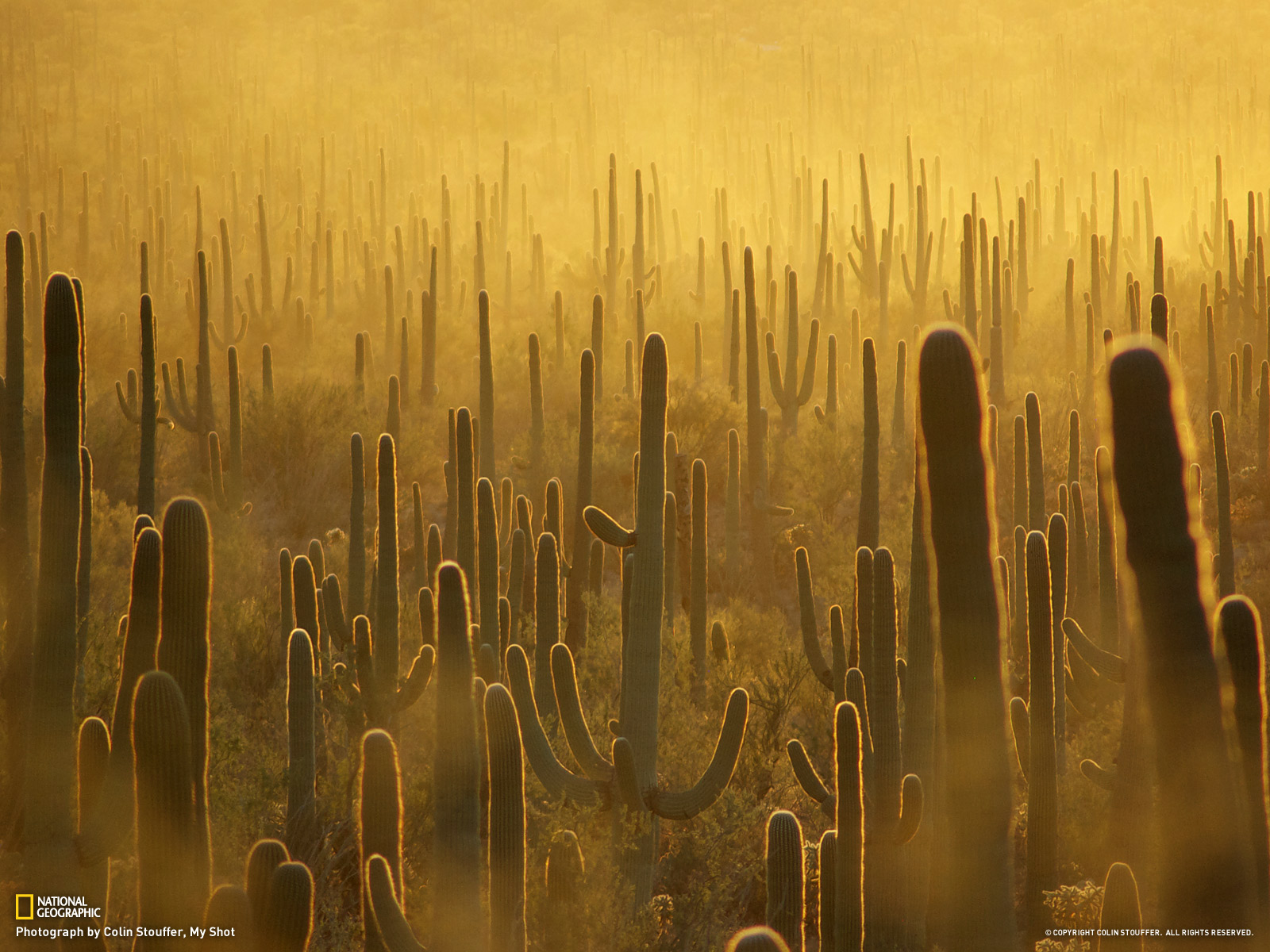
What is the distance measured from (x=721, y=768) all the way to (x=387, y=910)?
237 cm

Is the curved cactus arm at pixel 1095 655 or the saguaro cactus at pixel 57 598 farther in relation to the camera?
Result: the curved cactus arm at pixel 1095 655

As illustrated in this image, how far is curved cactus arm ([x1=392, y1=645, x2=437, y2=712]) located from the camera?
7.46m

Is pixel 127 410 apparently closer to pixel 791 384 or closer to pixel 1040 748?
pixel 791 384

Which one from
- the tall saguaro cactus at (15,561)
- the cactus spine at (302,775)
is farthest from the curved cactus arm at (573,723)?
the tall saguaro cactus at (15,561)

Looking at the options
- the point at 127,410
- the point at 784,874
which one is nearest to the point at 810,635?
the point at 784,874

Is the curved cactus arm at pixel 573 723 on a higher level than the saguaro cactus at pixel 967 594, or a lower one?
lower

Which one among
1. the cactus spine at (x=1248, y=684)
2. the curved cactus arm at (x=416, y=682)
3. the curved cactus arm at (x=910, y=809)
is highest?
the cactus spine at (x=1248, y=684)

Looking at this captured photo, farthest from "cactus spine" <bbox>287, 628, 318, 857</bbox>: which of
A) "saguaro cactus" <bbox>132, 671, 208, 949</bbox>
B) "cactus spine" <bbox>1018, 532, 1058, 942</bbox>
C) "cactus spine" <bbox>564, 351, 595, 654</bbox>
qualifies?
"cactus spine" <bbox>1018, 532, 1058, 942</bbox>

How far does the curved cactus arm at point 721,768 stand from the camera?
567 centimetres

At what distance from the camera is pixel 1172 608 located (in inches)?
78.1

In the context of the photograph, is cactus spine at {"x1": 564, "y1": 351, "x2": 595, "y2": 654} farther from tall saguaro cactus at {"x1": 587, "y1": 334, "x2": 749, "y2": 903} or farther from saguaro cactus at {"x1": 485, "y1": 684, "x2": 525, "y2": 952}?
saguaro cactus at {"x1": 485, "y1": 684, "x2": 525, "y2": 952}

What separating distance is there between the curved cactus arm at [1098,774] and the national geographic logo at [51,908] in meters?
6.26

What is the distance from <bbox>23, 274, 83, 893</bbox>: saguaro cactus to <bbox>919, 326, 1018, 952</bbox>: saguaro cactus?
403cm

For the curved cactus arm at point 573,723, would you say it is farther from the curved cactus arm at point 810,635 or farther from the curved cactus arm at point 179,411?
the curved cactus arm at point 179,411
